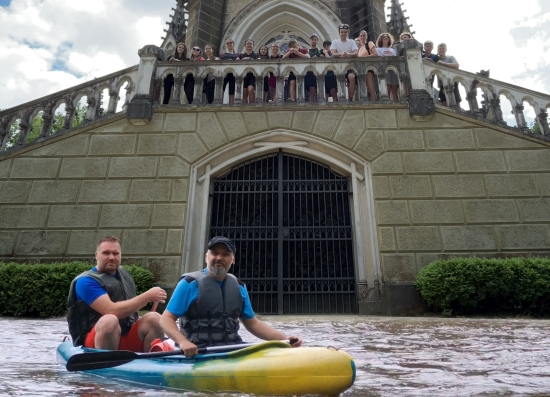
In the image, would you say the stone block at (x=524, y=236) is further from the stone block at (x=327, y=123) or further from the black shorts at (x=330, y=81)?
the black shorts at (x=330, y=81)

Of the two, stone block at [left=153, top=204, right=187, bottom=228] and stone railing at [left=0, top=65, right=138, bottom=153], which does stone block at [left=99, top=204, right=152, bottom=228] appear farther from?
stone railing at [left=0, top=65, right=138, bottom=153]

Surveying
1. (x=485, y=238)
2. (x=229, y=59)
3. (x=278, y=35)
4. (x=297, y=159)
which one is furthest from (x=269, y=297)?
(x=278, y=35)

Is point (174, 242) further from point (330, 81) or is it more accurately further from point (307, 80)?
point (330, 81)

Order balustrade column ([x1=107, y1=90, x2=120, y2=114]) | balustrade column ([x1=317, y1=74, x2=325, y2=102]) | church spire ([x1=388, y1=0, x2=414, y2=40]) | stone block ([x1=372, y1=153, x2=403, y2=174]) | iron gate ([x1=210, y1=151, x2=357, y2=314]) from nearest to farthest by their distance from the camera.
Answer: iron gate ([x1=210, y1=151, x2=357, y2=314]), stone block ([x1=372, y1=153, x2=403, y2=174]), balustrade column ([x1=317, y1=74, x2=325, y2=102]), balustrade column ([x1=107, y1=90, x2=120, y2=114]), church spire ([x1=388, y1=0, x2=414, y2=40])

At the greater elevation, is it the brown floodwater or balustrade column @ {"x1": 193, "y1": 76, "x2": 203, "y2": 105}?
balustrade column @ {"x1": 193, "y1": 76, "x2": 203, "y2": 105}

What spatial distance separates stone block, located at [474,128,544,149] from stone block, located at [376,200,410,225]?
2.15 metres

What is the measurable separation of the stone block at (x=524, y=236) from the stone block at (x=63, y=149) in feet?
27.7

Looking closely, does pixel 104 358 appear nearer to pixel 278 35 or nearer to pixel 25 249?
pixel 25 249

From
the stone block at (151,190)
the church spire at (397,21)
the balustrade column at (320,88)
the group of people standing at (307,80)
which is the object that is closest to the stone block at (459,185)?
the group of people standing at (307,80)

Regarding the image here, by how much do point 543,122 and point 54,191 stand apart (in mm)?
10158

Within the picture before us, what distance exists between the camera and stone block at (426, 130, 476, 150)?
841 cm

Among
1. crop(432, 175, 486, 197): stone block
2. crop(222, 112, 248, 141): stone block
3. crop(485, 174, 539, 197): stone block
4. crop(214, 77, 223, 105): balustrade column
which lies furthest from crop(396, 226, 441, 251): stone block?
crop(214, 77, 223, 105): balustrade column

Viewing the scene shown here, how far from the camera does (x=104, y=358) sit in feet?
8.29

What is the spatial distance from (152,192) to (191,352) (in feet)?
20.9
